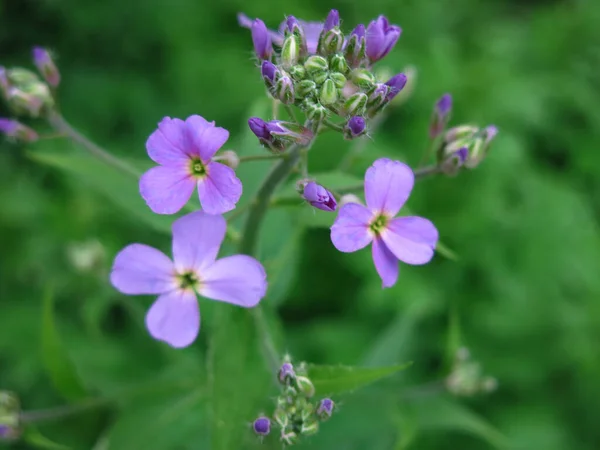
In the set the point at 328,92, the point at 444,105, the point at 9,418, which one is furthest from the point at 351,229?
the point at 9,418

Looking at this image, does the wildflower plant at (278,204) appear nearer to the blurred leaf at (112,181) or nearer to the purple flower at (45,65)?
the blurred leaf at (112,181)

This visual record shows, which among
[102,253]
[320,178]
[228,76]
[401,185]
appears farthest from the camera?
[228,76]

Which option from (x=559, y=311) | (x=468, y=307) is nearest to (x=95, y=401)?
(x=468, y=307)

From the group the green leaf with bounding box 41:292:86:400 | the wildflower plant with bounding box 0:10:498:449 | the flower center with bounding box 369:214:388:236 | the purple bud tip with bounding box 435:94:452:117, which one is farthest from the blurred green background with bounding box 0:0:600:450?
the flower center with bounding box 369:214:388:236

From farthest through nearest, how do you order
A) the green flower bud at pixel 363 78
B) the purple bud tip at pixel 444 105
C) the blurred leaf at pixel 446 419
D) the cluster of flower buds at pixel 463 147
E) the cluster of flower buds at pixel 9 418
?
the blurred leaf at pixel 446 419, the cluster of flower buds at pixel 9 418, the purple bud tip at pixel 444 105, the cluster of flower buds at pixel 463 147, the green flower bud at pixel 363 78

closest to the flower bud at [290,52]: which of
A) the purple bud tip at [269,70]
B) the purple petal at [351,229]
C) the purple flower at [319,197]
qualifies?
the purple bud tip at [269,70]

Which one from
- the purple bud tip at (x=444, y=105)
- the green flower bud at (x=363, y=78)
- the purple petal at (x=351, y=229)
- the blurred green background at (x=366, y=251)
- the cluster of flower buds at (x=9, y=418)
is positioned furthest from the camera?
the blurred green background at (x=366, y=251)

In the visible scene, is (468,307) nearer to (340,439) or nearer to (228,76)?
(340,439)
